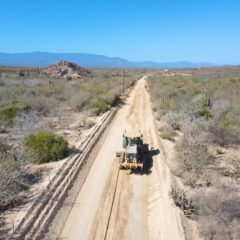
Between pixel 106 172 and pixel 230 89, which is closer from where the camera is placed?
pixel 106 172

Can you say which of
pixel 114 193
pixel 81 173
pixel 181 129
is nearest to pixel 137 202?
pixel 114 193

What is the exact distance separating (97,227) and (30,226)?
2157mm

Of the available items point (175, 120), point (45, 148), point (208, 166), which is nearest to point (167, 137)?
point (175, 120)

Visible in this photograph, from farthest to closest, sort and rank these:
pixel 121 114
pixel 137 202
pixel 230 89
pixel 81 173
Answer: pixel 230 89
pixel 121 114
pixel 81 173
pixel 137 202

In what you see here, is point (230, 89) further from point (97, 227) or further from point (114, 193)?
point (97, 227)

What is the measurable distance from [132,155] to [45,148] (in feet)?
15.1

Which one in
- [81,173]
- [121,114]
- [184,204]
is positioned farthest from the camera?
[121,114]

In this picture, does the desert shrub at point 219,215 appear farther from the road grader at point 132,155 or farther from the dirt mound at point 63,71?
the dirt mound at point 63,71

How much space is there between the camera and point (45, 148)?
18734 millimetres

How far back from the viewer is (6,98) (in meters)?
37.2

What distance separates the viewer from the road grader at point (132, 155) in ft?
56.3

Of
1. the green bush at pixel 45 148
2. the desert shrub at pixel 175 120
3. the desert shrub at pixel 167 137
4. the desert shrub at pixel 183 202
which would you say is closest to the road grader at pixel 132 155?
the green bush at pixel 45 148

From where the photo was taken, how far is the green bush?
18422 millimetres

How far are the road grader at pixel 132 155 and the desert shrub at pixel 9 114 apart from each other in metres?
11.7
